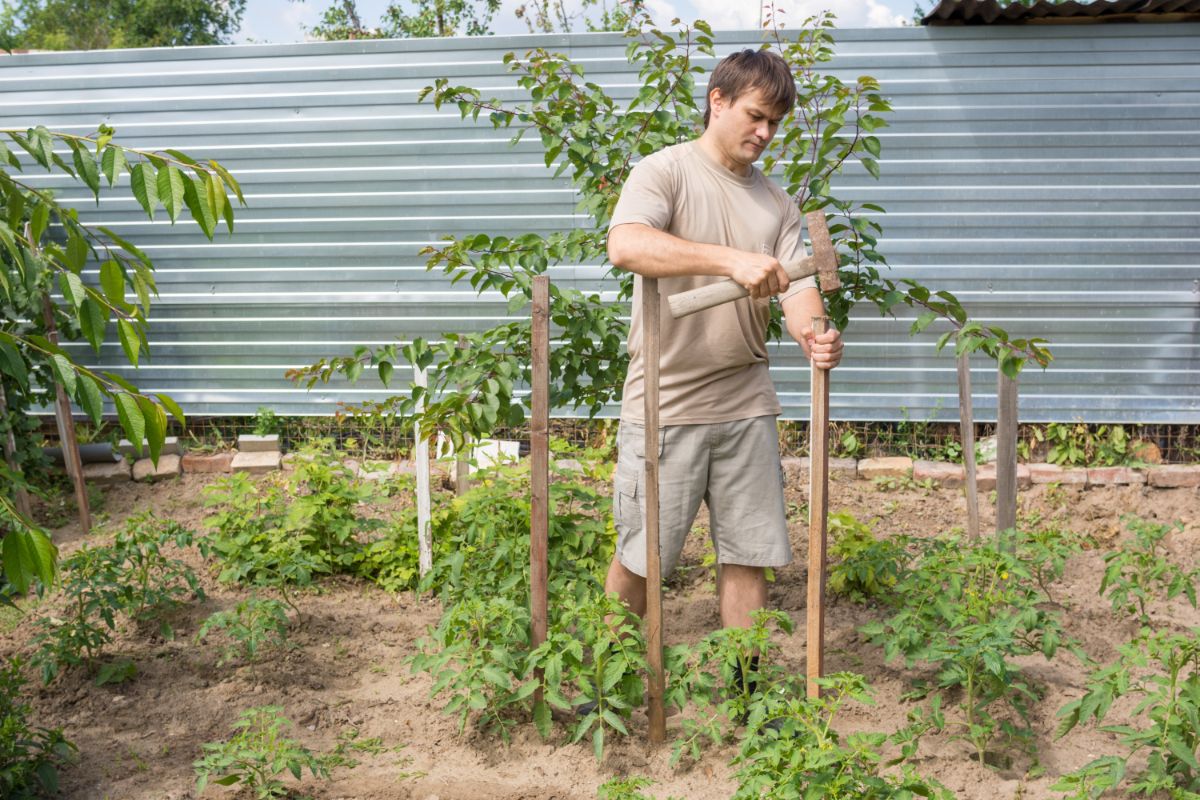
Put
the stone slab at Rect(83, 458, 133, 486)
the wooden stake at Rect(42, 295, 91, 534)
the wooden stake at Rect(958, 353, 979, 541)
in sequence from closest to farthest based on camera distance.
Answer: the wooden stake at Rect(958, 353, 979, 541) < the wooden stake at Rect(42, 295, 91, 534) < the stone slab at Rect(83, 458, 133, 486)

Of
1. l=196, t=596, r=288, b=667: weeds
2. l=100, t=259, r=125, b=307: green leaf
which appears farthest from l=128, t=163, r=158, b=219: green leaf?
l=196, t=596, r=288, b=667: weeds

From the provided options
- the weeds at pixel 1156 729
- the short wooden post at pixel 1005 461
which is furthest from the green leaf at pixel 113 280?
the short wooden post at pixel 1005 461

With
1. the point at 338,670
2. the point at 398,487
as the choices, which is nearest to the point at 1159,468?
the point at 398,487

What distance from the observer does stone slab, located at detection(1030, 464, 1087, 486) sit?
6.11 meters

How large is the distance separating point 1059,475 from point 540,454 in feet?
13.3

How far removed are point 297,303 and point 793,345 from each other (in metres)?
3.04

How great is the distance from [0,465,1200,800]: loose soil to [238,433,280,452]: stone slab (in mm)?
1431

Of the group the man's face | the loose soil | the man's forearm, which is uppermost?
the man's face

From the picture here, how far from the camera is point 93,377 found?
2041mm

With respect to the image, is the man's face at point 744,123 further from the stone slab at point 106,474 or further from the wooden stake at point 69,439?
the stone slab at point 106,474

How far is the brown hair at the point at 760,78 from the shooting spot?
2.96m

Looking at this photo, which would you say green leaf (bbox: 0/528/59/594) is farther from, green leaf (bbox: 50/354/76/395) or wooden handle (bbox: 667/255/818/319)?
wooden handle (bbox: 667/255/818/319)

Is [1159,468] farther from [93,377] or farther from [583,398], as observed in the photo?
[93,377]

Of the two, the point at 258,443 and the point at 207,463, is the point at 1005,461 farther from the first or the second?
the point at 207,463
